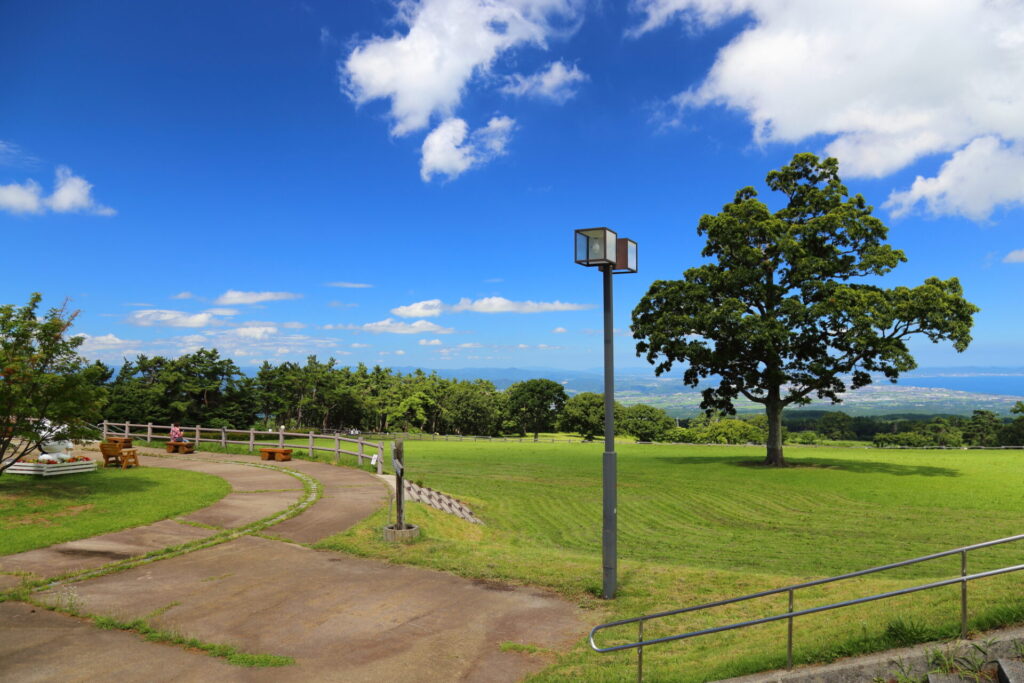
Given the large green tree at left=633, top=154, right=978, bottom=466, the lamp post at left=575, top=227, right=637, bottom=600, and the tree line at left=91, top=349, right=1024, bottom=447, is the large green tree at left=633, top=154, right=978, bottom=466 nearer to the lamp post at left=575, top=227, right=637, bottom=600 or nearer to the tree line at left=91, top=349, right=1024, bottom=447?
the lamp post at left=575, top=227, right=637, bottom=600

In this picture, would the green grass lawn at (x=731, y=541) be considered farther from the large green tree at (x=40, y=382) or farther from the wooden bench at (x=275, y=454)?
the large green tree at (x=40, y=382)

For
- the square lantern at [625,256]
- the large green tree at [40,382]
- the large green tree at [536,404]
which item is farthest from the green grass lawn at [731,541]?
the large green tree at [536,404]

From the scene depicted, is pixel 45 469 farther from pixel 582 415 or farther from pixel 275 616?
pixel 582 415

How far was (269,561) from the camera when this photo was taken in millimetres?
10820

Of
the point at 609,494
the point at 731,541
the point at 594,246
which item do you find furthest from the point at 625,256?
the point at 731,541

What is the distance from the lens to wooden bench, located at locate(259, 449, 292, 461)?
23.7m

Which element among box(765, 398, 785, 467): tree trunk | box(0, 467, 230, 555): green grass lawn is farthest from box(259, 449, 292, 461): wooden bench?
box(765, 398, 785, 467): tree trunk

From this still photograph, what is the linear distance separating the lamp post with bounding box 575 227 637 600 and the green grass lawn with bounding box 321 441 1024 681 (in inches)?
25.1

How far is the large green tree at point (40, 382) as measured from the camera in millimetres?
14680

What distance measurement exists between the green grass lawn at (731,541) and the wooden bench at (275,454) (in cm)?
590

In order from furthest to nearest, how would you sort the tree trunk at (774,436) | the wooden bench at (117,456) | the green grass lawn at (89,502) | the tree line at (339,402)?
the tree line at (339,402) → the tree trunk at (774,436) → the wooden bench at (117,456) → the green grass lawn at (89,502)

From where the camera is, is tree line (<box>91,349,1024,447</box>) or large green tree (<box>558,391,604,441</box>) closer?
tree line (<box>91,349,1024,447</box>)

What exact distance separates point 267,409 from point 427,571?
2728 inches

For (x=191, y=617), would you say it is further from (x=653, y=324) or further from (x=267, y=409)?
(x=267, y=409)
